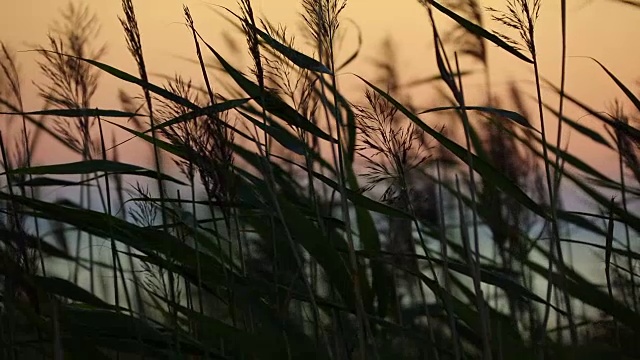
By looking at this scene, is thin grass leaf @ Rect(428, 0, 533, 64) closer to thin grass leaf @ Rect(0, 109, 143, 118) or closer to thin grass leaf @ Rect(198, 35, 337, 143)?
thin grass leaf @ Rect(198, 35, 337, 143)

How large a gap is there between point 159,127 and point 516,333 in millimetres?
519

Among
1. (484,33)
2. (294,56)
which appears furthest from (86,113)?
(484,33)

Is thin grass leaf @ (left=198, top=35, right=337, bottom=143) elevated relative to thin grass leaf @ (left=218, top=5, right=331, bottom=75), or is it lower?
lower

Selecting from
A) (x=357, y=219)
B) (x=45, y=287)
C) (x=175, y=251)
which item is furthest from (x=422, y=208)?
(x=45, y=287)

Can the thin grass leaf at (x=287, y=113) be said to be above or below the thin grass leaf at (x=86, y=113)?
below

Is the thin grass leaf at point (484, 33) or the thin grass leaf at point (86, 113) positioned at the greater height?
the thin grass leaf at point (484, 33)

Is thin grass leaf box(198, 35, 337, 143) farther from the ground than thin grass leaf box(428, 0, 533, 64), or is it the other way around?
thin grass leaf box(428, 0, 533, 64)

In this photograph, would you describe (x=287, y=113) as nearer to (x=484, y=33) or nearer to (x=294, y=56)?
(x=294, y=56)

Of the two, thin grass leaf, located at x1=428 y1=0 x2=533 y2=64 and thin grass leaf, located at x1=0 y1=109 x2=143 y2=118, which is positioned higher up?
thin grass leaf, located at x1=428 y1=0 x2=533 y2=64

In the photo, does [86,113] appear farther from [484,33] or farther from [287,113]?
[484,33]

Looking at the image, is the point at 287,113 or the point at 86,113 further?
the point at 86,113

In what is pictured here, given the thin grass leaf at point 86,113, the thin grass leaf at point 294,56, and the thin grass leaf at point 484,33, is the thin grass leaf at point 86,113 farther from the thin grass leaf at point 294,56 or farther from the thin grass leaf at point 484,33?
the thin grass leaf at point 484,33

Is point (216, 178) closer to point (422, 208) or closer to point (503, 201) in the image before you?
point (422, 208)

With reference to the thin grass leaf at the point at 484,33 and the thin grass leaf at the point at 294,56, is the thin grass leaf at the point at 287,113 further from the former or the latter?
the thin grass leaf at the point at 484,33
